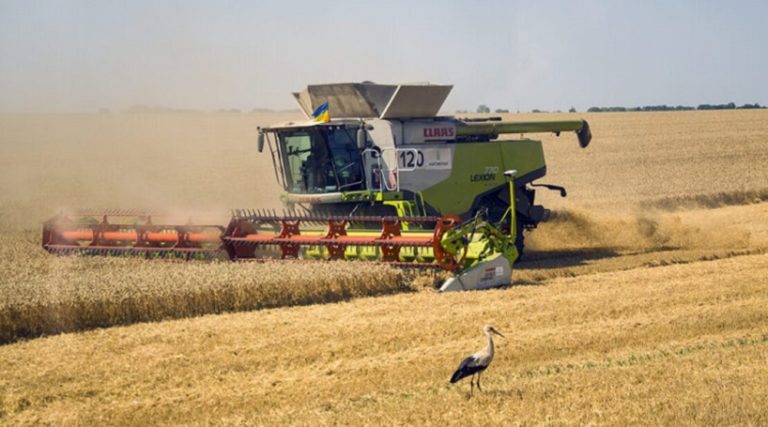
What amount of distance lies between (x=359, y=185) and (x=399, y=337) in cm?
584

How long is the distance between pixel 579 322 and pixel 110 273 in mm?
5647

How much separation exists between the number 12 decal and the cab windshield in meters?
0.64

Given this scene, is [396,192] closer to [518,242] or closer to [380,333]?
[518,242]

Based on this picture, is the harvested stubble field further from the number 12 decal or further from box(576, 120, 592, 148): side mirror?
the number 12 decal

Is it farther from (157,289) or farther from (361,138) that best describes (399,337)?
(361,138)

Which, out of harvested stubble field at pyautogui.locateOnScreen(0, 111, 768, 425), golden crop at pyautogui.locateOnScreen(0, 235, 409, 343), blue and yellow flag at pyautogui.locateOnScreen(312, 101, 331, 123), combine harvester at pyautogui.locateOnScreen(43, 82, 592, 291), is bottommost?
harvested stubble field at pyautogui.locateOnScreen(0, 111, 768, 425)

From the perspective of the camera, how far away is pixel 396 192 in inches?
599

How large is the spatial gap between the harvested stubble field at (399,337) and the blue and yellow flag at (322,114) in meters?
3.13

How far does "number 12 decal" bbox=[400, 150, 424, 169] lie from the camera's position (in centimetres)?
1532

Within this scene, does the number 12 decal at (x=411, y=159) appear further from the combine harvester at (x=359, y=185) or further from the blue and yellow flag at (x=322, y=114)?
the blue and yellow flag at (x=322, y=114)

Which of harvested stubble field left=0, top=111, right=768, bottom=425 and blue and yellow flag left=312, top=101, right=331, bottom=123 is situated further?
blue and yellow flag left=312, top=101, right=331, bottom=123

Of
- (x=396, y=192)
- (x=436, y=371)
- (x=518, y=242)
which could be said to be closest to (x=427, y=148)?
(x=396, y=192)

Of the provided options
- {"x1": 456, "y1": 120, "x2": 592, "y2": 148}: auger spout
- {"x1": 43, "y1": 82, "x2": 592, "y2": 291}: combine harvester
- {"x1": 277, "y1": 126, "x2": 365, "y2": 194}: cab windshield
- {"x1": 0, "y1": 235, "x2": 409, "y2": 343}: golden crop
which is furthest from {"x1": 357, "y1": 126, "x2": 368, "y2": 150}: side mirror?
{"x1": 0, "y1": 235, "x2": 409, "y2": 343}: golden crop

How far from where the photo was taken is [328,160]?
50.3 ft
